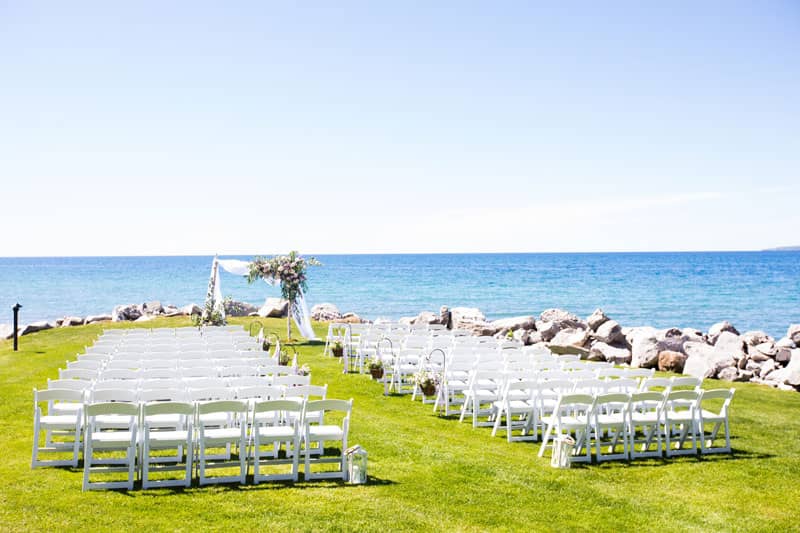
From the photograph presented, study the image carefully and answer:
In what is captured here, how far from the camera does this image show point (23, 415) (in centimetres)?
1172

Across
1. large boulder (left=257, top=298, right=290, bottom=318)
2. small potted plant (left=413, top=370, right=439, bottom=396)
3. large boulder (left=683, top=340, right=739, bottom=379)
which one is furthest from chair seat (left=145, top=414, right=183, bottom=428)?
large boulder (left=257, top=298, right=290, bottom=318)

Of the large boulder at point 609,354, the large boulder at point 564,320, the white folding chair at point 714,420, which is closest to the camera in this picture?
the white folding chair at point 714,420

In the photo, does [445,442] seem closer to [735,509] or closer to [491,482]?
[491,482]

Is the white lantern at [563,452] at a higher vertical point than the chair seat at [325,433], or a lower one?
lower

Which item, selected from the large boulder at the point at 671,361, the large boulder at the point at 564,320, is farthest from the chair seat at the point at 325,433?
the large boulder at the point at 564,320

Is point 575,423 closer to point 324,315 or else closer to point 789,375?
point 789,375

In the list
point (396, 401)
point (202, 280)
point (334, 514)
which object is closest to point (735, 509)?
point (334, 514)

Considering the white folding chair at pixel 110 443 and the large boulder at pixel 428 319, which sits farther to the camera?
the large boulder at pixel 428 319

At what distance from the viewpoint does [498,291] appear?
67.2 m

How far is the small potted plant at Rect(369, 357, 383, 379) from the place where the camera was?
49.8 ft

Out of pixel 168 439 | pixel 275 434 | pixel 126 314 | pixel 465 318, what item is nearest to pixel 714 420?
pixel 275 434

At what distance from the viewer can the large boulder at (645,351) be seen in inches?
A: 740

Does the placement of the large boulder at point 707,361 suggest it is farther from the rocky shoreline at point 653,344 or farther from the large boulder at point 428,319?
the large boulder at point 428,319

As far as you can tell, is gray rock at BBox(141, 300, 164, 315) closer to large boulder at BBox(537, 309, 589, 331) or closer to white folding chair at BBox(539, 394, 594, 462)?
large boulder at BBox(537, 309, 589, 331)
